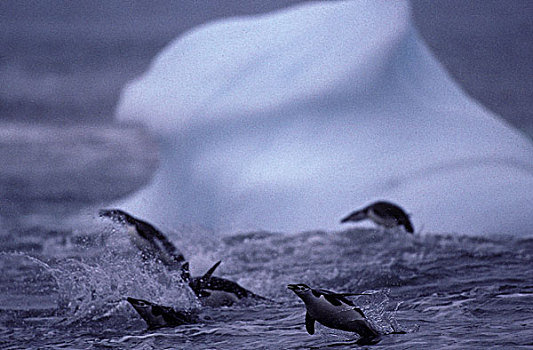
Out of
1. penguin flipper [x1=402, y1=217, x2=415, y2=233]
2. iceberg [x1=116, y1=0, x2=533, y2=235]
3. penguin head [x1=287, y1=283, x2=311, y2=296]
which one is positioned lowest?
penguin head [x1=287, y1=283, x2=311, y2=296]

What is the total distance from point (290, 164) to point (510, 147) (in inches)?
65.2

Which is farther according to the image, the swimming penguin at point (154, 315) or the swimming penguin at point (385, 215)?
the swimming penguin at point (385, 215)

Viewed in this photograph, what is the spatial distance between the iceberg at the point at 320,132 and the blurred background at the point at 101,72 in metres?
2.28

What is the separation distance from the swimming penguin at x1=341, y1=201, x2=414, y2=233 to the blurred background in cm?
385

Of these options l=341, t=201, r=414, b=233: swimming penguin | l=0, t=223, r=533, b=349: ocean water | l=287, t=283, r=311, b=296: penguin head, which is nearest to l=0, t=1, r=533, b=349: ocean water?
l=0, t=223, r=533, b=349: ocean water

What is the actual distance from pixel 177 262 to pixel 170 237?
4.52 ft

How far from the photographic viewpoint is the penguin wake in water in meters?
3.92

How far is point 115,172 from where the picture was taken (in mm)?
10883

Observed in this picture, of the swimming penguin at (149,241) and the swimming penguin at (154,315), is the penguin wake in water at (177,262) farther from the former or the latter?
the swimming penguin at (154,315)

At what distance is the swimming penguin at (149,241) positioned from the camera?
447 centimetres

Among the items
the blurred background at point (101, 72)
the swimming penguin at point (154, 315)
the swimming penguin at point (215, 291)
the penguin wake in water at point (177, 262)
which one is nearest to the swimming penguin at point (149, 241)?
the penguin wake in water at point (177, 262)

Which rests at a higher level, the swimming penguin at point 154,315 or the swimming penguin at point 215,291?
the swimming penguin at point 215,291

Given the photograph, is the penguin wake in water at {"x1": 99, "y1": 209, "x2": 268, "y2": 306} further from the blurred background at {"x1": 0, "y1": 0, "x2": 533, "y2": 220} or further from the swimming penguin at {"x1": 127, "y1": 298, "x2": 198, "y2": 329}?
the blurred background at {"x1": 0, "y1": 0, "x2": 533, "y2": 220}

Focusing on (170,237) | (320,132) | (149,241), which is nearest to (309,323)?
(149,241)
